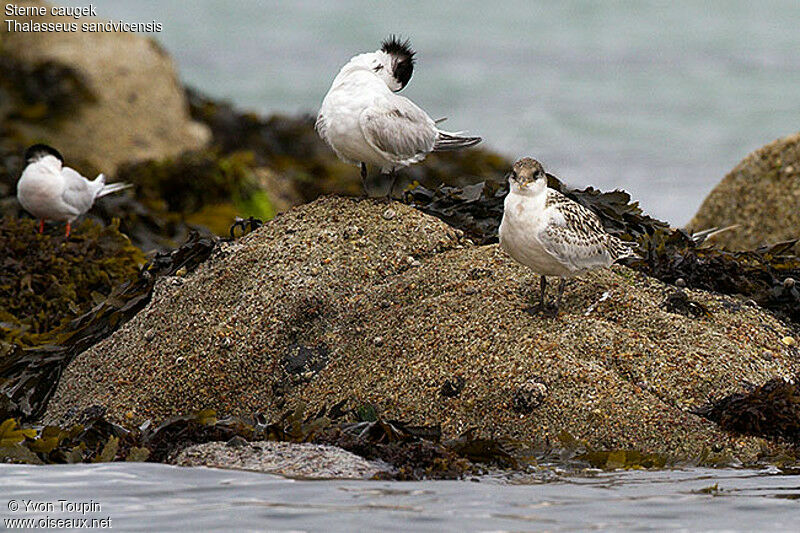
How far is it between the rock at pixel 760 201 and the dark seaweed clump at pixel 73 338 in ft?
15.2

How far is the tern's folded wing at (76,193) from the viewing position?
332 inches

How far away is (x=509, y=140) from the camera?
75.4ft

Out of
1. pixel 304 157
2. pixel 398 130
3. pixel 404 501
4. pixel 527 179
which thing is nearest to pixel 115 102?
pixel 304 157

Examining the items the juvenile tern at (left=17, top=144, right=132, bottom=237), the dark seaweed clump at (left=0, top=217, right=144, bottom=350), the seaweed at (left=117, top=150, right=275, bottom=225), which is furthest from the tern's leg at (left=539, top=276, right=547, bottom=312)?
the seaweed at (left=117, top=150, right=275, bottom=225)

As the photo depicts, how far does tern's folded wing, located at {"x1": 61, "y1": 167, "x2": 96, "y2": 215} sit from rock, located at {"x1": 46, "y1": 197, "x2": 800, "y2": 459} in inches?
112

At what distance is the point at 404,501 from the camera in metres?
3.77

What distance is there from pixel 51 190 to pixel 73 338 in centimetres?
253

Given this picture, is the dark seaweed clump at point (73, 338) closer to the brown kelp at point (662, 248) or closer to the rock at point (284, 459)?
the brown kelp at point (662, 248)

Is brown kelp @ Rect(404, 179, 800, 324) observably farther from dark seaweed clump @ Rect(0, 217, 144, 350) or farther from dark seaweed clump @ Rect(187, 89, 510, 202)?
dark seaweed clump @ Rect(187, 89, 510, 202)

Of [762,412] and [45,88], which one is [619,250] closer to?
[762,412]

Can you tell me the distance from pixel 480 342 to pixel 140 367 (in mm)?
1764

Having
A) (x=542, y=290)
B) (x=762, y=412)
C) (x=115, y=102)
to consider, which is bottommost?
(x=762, y=412)

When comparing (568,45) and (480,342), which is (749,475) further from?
(568,45)

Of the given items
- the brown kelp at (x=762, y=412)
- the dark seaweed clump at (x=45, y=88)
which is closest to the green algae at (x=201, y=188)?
the dark seaweed clump at (x=45, y=88)
